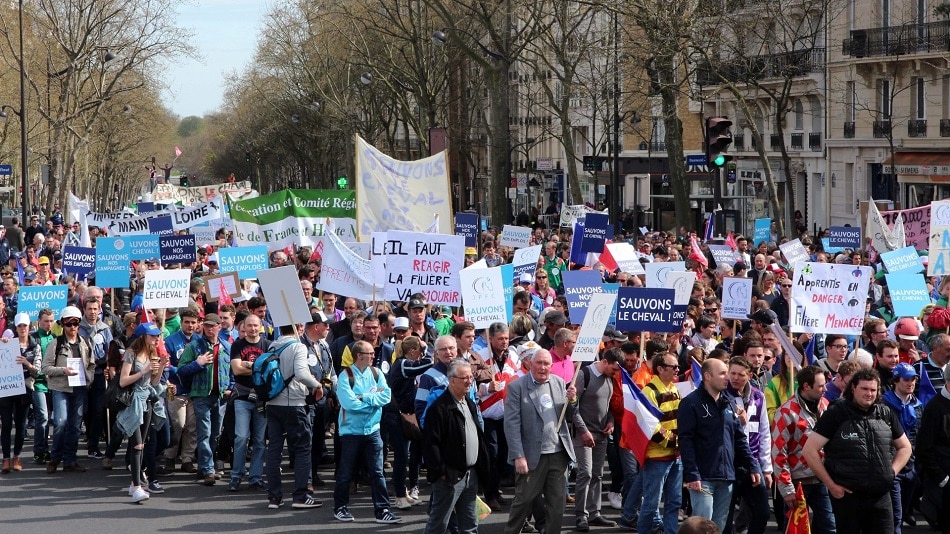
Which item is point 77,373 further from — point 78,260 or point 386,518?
point 78,260

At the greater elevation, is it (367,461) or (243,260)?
(243,260)

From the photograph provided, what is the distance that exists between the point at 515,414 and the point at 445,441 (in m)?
0.53

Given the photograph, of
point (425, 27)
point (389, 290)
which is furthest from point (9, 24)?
point (389, 290)

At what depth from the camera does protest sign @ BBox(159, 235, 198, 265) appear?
750 inches

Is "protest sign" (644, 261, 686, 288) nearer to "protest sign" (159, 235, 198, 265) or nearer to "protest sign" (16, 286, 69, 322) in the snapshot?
Answer: "protest sign" (16, 286, 69, 322)

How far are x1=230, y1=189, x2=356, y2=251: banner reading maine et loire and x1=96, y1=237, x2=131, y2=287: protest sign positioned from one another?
4762 mm

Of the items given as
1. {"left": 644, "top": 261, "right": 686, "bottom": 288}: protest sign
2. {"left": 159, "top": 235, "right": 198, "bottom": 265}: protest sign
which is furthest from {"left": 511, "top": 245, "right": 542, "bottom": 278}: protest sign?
{"left": 159, "top": 235, "right": 198, "bottom": 265}: protest sign

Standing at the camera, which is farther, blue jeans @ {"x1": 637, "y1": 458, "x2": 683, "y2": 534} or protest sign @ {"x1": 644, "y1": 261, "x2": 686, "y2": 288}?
protest sign @ {"x1": 644, "y1": 261, "x2": 686, "y2": 288}

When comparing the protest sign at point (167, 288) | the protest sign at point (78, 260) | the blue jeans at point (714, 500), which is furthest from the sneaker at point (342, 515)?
the protest sign at point (78, 260)

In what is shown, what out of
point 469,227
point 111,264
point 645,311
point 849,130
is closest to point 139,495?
point 645,311

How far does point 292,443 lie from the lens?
425 inches

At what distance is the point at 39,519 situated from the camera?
33.8 ft

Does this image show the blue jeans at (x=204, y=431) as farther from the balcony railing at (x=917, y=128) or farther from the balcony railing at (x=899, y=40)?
the balcony railing at (x=917, y=128)

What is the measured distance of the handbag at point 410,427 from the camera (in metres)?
9.88
